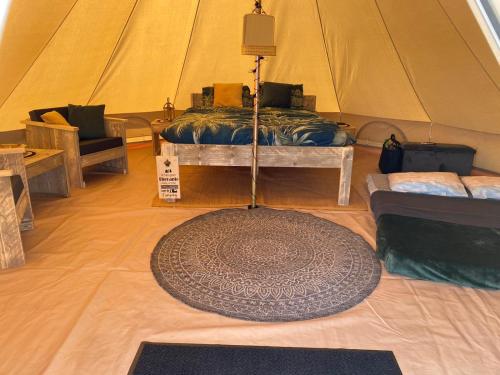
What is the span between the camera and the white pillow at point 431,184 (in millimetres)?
3078

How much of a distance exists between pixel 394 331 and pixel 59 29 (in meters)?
3.99

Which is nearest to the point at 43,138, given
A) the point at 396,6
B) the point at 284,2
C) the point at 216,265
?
the point at 216,265

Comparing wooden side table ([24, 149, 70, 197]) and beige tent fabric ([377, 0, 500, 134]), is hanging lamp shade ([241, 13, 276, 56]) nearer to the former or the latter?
beige tent fabric ([377, 0, 500, 134])

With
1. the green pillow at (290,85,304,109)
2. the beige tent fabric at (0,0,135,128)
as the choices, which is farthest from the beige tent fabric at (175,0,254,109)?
Result: the beige tent fabric at (0,0,135,128)

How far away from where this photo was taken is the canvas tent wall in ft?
11.6

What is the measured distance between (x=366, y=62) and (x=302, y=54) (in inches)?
33.5

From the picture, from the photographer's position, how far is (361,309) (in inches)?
77.5

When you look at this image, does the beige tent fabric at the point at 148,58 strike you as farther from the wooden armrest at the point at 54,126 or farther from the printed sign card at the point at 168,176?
the printed sign card at the point at 168,176

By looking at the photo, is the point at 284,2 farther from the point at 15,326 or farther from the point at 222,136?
the point at 15,326

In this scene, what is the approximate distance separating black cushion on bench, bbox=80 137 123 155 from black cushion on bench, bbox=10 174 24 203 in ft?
3.17

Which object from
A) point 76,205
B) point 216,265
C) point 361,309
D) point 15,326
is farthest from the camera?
point 76,205

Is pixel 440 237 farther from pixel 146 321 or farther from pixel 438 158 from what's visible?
pixel 438 158

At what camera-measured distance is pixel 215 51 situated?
500 cm

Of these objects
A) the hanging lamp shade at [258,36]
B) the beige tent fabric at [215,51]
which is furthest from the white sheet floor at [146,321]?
the beige tent fabric at [215,51]
